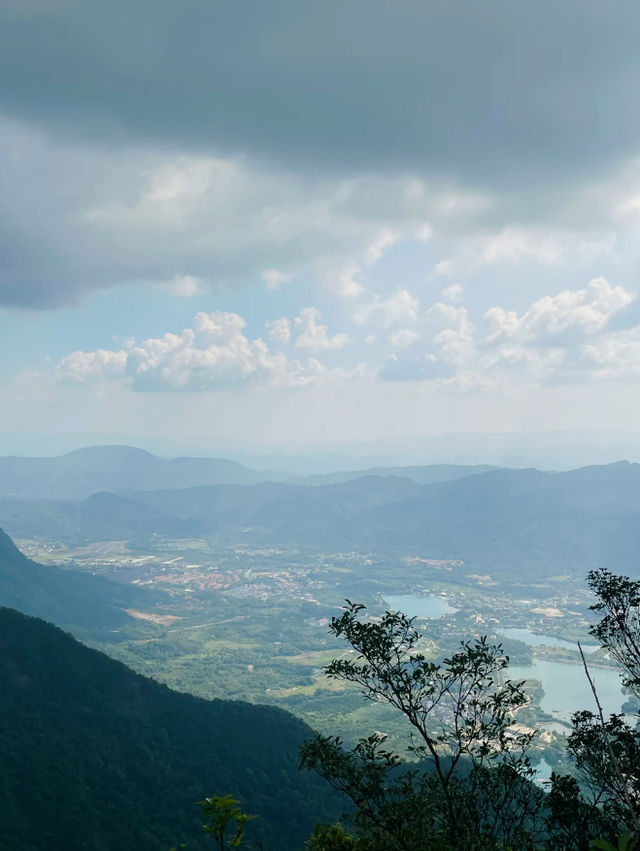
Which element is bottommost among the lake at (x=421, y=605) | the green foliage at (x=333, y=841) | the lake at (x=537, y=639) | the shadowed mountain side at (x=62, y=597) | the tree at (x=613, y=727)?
the lake at (x=537, y=639)

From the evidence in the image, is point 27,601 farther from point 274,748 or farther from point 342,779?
point 342,779

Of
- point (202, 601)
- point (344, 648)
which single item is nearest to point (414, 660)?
point (344, 648)

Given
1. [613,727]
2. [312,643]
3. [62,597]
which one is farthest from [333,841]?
[62,597]

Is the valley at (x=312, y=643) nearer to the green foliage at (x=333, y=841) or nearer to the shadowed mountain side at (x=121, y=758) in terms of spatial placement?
the shadowed mountain side at (x=121, y=758)

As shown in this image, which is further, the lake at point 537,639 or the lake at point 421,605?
the lake at point 421,605

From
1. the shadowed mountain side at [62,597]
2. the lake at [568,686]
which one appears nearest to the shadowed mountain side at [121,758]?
the lake at [568,686]

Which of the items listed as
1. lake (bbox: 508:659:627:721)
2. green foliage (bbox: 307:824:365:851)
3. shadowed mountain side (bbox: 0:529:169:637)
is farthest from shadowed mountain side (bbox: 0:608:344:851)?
shadowed mountain side (bbox: 0:529:169:637)
